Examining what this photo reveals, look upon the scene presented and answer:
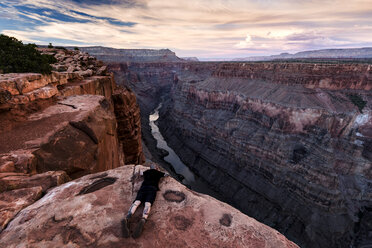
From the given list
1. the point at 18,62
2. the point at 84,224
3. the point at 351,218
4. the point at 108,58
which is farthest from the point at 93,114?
the point at 108,58

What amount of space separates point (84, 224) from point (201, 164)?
37585mm

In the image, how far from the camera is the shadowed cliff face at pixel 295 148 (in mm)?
26328

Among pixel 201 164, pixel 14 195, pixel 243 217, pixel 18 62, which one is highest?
pixel 18 62

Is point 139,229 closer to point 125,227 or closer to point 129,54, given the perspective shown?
point 125,227

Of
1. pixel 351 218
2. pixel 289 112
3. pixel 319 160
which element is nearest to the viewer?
pixel 351 218

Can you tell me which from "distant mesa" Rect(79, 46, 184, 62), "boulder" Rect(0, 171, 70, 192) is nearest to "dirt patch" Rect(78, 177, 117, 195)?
"boulder" Rect(0, 171, 70, 192)

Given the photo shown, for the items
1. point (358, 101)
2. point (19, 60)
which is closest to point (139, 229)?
point (19, 60)

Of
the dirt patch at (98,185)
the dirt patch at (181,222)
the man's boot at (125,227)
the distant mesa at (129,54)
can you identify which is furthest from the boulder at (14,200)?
the distant mesa at (129,54)

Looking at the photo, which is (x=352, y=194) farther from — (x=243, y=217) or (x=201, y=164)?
(x=243, y=217)

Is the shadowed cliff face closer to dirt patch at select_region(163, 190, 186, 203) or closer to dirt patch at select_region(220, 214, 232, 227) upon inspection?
dirt patch at select_region(220, 214, 232, 227)

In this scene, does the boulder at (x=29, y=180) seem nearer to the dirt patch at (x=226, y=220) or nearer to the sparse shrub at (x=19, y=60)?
the dirt patch at (x=226, y=220)

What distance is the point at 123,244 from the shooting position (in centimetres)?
458

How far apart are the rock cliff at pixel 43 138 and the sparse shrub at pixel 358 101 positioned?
133 ft

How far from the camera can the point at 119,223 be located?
5.05 meters
